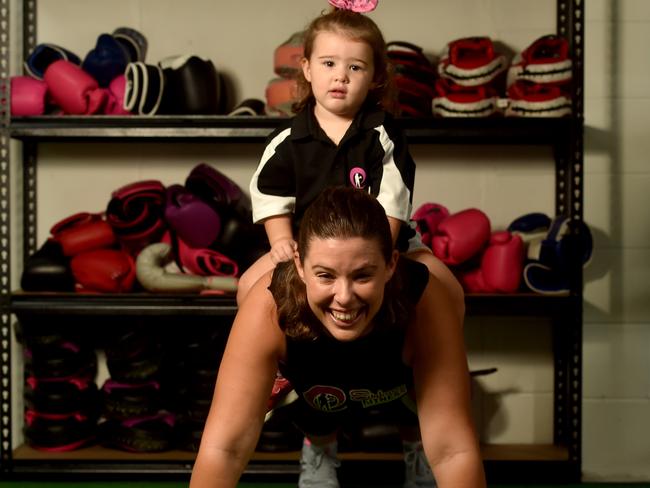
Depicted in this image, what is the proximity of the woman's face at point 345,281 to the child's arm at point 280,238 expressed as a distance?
0.29 m

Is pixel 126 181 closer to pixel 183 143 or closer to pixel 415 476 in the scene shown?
pixel 183 143

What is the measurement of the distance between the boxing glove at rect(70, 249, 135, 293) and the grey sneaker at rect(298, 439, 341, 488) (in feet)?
2.90

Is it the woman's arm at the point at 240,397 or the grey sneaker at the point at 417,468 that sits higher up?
the woman's arm at the point at 240,397

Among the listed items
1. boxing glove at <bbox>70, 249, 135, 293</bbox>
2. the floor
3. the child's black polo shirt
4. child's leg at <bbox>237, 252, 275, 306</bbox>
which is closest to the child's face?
the child's black polo shirt

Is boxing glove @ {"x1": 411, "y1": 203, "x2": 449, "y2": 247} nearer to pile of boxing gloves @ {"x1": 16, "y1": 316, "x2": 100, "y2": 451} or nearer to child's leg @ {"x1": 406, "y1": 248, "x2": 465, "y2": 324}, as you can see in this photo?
child's leg @ {"x1": 406, "y1": 248, "x2": 465, "y2": 324}

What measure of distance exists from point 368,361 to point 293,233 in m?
0.44

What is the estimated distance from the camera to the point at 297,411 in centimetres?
226

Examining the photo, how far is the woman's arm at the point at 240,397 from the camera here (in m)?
1.69

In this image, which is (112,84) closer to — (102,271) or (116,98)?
(116,98)

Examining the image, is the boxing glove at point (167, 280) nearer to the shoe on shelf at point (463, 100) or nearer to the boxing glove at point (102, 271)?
the boxing glove at point (102, 271)

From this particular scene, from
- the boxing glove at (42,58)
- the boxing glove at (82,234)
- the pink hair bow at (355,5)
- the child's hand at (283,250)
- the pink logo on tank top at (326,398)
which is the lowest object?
the pink logo on tank top at (326,398)

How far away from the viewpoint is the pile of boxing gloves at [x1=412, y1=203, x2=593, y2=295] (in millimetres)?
2709

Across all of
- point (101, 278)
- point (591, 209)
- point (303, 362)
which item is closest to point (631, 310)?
point (591, 209)

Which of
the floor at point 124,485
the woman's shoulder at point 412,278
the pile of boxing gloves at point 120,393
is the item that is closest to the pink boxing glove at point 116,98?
the pile of boxing gloves at point 120,393
